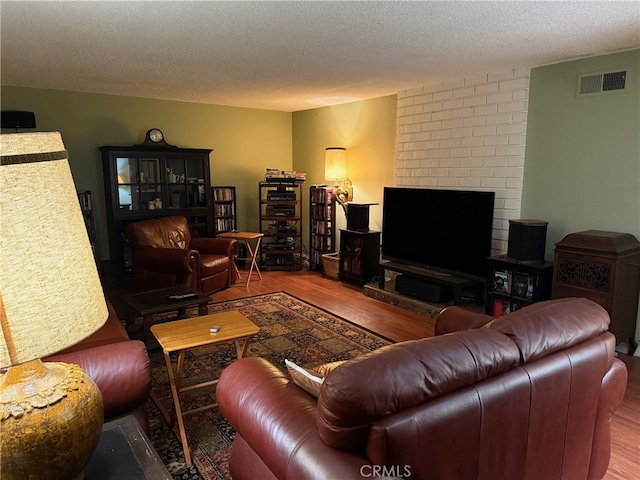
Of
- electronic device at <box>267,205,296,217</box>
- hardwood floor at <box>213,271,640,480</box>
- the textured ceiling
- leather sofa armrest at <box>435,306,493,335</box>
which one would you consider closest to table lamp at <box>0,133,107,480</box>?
leather sofa armrest at <box>435,306,493,335</box>

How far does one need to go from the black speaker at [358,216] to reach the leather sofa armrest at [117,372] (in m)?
3.72

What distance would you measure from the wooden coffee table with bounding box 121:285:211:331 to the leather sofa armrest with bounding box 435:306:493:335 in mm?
1839

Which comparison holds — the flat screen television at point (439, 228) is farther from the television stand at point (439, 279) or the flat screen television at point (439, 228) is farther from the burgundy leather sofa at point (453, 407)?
the burgundy leather sofa at point (453, 407)

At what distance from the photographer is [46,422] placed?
92 cm

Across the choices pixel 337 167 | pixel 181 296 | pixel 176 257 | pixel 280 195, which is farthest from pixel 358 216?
pixel 181 296

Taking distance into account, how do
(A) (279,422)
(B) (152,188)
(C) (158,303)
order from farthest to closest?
(B) (152,188) < (C) (158,303) < (A) (279,422)

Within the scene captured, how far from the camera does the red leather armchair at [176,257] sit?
4.46m

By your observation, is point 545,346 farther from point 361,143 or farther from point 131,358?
Answer: point 361,143

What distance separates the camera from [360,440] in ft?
3.81

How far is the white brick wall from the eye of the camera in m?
3.95

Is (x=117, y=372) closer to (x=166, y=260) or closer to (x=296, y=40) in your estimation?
(x=296, y=40)

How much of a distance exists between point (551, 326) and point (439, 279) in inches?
107

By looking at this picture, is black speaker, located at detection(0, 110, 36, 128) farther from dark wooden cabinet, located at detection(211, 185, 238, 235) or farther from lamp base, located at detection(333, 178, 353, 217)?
lamp base, located at detection(333, 178, 353, 217)

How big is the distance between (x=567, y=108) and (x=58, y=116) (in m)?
5.41
